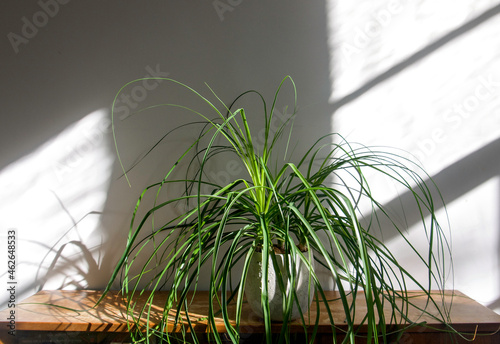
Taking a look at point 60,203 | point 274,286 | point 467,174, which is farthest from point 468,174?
point 60,203

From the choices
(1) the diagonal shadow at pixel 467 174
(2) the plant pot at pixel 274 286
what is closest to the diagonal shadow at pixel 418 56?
(1) the diagonal shadow at pixel 467 174

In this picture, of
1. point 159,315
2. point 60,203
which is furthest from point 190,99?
point 159,315

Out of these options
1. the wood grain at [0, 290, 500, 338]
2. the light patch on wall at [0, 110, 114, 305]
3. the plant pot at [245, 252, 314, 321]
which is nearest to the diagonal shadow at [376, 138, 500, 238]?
the wood grain at [0, 290, 500, 338]

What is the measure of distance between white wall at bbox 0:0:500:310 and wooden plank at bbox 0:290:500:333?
0.16 m

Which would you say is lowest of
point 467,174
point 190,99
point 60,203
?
point 60,203

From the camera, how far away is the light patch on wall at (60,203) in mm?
1495

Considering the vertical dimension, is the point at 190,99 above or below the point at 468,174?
above

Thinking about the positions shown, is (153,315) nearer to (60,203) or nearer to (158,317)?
(158,317)

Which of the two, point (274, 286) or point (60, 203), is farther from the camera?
point (60, 203)

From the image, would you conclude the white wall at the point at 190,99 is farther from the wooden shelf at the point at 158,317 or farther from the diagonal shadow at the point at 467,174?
the wooden shelf at the point at 158,317

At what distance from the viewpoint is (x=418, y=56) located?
4.67ft

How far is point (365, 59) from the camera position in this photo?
1.43 metres

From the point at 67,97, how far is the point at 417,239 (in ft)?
4.36

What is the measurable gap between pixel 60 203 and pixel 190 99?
0.60m
